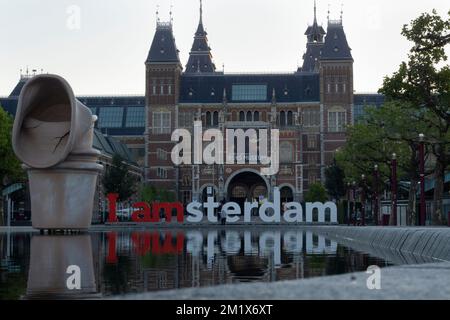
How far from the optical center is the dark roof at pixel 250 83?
280 feet

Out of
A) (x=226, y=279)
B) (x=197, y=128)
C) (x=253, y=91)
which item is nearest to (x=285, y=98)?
(x=253, y=91)

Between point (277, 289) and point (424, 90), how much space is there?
20.6 m

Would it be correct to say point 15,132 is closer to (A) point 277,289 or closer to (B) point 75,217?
(B) point 75,217

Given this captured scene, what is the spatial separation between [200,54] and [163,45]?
21500mm

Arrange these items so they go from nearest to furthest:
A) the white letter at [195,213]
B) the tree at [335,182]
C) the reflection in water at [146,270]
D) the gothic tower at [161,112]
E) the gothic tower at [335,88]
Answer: the reflection in water at [146,270], the white letter at [195,213], the tree at [335,182], the gothic tower at [335,88], the gothic tower at [161,112]

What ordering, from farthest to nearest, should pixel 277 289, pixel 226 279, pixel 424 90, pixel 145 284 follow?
pixel 424 90 → pixel 226 279 → pixel 145 284 → pixel 277 289

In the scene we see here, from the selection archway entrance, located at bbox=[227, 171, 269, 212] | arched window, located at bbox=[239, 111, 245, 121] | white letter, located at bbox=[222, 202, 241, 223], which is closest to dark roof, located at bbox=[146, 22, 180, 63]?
arched window, located at bbox=[239, 111, 245, 121]

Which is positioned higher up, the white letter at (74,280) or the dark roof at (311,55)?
the dark roof at (311,55)

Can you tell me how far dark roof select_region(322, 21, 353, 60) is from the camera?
8138 centimetres

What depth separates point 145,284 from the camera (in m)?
9.09

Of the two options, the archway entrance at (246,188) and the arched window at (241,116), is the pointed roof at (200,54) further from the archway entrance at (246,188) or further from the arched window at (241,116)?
the archway entrance at (246,188)

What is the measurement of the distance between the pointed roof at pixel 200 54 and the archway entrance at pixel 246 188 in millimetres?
21431

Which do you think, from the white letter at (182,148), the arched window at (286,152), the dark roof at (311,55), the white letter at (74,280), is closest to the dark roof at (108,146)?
the white letter at (182,148)
